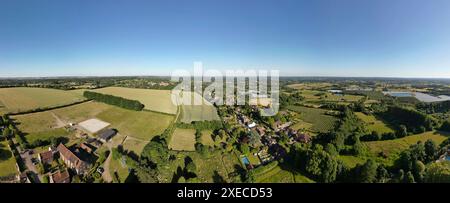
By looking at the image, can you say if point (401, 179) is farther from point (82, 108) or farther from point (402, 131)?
point (82, 108)

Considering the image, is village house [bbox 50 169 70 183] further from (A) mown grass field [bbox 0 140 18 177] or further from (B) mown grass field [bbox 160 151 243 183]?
(B) mown grass field [bbox 160 151 243 183]

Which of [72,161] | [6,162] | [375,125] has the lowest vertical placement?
[72,161]

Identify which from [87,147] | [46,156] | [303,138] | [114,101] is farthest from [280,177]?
[114,101]

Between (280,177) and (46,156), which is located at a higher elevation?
(46,156)

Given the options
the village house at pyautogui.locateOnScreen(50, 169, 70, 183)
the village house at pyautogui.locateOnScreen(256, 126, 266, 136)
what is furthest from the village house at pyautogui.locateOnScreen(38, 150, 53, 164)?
the village house at pyautogui.locateOnScreen(256, 126, 266, 136)

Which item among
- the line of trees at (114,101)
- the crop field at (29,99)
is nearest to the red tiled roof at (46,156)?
the crop field at (29,99)

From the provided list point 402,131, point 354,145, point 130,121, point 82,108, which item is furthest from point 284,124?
point 82,108
